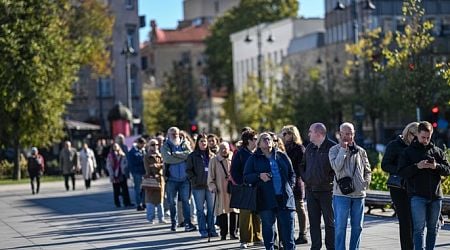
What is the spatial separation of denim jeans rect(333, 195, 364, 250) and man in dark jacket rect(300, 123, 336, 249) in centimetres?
80

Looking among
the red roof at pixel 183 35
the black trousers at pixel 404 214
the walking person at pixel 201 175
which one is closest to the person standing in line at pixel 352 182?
the black trousers at pixel 404 214

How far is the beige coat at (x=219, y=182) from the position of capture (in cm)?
1983

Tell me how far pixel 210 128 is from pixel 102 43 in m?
43.1

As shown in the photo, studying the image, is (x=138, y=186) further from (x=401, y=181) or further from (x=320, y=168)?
(x=401, y=181)

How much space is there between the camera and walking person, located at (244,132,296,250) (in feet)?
52.5

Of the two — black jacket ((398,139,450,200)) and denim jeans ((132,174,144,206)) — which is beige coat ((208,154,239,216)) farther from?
denim jeans ((132,174,144,206))

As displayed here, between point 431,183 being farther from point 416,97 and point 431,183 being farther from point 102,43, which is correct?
point 102,43

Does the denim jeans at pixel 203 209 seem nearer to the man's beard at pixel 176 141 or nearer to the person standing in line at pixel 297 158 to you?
the man's beard at pixel 176 141

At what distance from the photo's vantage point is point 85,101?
277ft

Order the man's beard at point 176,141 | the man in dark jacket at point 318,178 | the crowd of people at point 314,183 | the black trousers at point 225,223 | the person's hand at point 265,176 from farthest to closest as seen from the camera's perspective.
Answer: the man's beard at point 176,141 → the black trousers at point 225,223 → the person's hand at point 265,176 → the man in dark jacket at point 318,178 → the crowd of people at point 314,183

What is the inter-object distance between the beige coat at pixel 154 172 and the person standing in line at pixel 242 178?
5.34 meters

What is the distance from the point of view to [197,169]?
20.8 metres

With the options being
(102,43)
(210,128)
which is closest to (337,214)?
(102,43)

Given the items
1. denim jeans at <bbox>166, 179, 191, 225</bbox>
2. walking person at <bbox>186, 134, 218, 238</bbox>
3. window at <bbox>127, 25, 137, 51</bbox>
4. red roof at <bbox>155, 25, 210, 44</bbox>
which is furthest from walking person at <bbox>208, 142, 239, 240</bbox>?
red roof at <bbox>155, 25, 210, 44</bbox>
